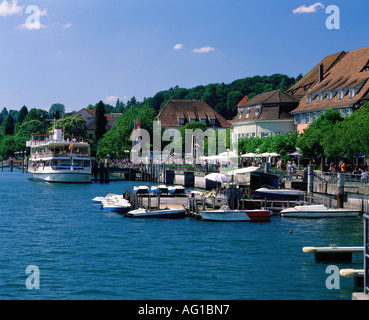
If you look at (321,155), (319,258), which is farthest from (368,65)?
(319,258)

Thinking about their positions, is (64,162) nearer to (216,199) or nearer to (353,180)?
(216,199)

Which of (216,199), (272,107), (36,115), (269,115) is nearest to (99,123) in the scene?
(36,115)

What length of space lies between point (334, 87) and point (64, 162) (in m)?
37.0

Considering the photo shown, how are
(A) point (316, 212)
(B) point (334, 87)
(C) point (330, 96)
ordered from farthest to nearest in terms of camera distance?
(C) point (330, 96), (B) point (334, 87), (A) point (316, 212)

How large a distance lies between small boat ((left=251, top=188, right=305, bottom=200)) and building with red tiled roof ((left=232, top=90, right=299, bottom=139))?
132 ft

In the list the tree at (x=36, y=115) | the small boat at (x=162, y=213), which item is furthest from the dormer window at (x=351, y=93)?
the tree at (x=36, y=115)

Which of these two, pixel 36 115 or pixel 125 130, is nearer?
pixel 125 130

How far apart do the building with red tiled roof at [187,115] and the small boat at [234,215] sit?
8427 centimetres

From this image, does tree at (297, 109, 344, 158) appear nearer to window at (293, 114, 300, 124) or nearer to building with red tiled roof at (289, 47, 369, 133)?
building with red tiled roof at (289, 47, 369, 133)

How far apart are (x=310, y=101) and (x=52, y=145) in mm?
36060

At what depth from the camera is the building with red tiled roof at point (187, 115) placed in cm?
12469

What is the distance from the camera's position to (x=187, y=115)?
417 feet

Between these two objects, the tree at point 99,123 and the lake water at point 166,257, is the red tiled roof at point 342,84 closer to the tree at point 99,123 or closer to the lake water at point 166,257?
the lake water at point 166,257

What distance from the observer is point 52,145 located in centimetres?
8656
